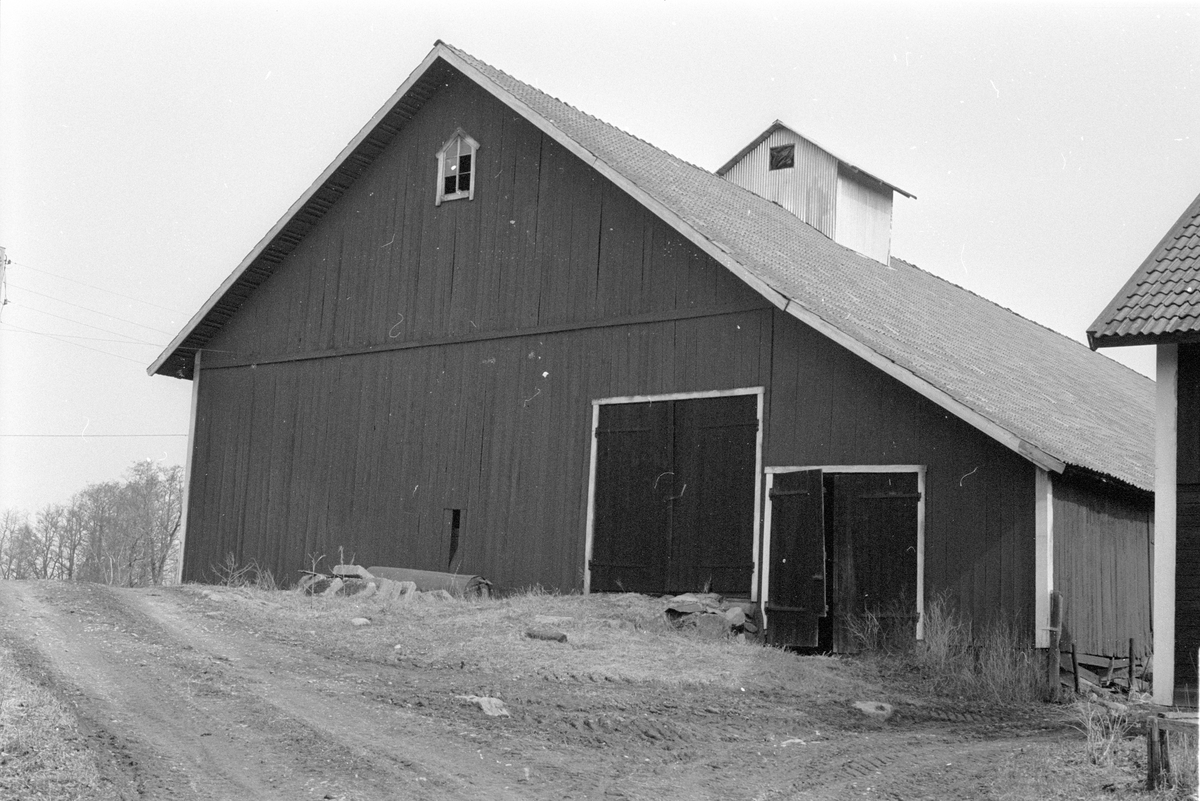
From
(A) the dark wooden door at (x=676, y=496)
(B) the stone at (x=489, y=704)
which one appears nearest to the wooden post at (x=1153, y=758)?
(B) the stone at (x=489, y=704)

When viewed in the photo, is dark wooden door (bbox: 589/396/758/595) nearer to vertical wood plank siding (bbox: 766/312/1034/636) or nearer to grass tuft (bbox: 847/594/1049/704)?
vertical wood plank siding (bbox: 766/312/1034/636)

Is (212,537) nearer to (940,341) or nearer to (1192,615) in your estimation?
(940,341)

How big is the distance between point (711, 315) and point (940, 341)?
3.99m

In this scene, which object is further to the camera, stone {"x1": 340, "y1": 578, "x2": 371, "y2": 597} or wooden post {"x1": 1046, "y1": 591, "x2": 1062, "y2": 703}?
stone {"x1": 340, "y1": 578, "x2": 371, "y2": 597}

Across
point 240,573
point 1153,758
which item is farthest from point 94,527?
point 1153,758

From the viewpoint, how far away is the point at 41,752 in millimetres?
7871

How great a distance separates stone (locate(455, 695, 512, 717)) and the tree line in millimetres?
53135

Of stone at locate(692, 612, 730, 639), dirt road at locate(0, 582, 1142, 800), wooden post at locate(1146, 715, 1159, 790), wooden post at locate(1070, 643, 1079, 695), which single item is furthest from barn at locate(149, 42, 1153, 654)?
wooden post at locate(1146, 715, 1159, 790)

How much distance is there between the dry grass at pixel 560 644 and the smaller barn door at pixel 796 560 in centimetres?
61

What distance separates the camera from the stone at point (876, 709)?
11.7 meters

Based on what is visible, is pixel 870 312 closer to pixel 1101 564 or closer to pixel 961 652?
pixel 1101 564

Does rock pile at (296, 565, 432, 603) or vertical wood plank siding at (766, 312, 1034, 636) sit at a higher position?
vertical wood plank siding at (766, 312, 1034, 636)

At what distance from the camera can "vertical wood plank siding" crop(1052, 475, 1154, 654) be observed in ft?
47.5

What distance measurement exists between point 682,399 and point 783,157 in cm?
985
